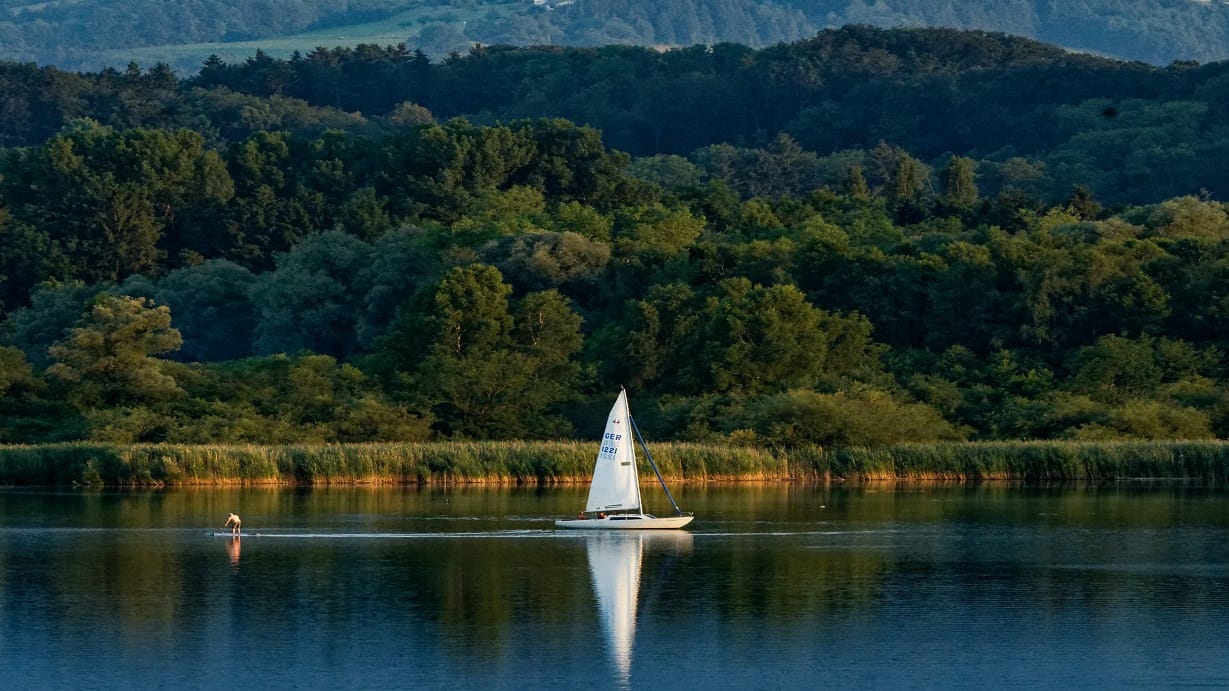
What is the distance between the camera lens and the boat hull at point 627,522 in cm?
4516

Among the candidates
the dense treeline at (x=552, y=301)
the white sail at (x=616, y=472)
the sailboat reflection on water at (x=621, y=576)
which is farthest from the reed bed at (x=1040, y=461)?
the sailboat reflection on water at (x=621, y=576)

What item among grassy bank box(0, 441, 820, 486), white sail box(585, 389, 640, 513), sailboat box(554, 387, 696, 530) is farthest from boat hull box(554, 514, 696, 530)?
grassy bank box(0, 441, 820, 486)

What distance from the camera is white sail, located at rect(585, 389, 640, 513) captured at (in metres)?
45.8

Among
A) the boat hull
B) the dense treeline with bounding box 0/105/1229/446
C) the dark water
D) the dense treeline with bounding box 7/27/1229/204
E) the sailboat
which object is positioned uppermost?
the dense treeline with bounding box 7/27/1229/204

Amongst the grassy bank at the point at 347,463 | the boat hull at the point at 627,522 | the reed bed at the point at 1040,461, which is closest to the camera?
the boat hull at the point at 627,522

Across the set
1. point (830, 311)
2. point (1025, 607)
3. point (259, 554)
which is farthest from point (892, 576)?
point (830, 311)

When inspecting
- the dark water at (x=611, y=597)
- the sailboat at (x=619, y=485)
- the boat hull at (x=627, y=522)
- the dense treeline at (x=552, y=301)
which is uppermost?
the dense treeline at (x=552, y=301)

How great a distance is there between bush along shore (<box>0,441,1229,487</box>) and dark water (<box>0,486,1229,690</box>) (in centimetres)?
578

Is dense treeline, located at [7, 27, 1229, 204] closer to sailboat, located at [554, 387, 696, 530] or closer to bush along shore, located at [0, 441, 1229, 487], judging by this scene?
bush along shore, located at [0, 441, 1229, 487]

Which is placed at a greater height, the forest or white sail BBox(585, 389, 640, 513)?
the forest

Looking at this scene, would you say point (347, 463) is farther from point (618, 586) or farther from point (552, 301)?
point (618, 586)

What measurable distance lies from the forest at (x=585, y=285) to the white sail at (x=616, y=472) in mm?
18813

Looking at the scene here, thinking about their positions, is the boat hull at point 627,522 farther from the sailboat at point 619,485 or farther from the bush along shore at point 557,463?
the bush along shore at point 557,463

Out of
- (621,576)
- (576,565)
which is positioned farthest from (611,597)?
(576,565)
